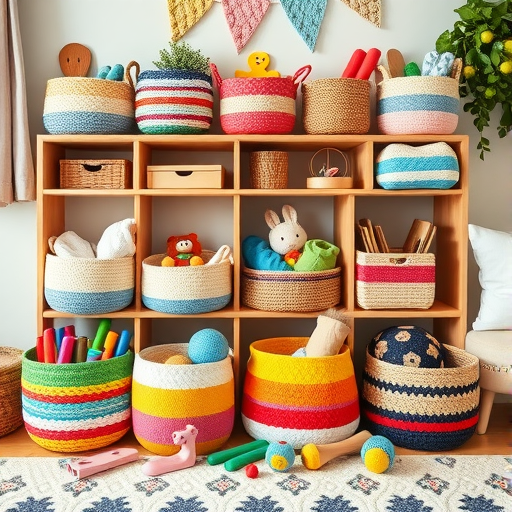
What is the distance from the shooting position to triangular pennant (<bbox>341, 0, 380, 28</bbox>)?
7.33 ft

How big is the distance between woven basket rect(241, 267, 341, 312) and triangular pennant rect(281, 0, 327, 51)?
941mm

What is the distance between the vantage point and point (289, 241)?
6.82 ft

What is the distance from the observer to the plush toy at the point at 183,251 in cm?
202

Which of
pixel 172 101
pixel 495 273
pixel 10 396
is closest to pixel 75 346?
pixel 10 396

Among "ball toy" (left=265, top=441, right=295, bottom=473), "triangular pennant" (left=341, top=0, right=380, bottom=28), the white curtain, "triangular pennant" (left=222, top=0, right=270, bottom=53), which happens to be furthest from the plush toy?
"triangular pennant" (left=341, top=0, right=380, bottom=28)

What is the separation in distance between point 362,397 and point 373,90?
1.17 m

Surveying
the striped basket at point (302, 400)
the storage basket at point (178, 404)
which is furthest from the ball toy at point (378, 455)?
the storage basket at point (178, 404)

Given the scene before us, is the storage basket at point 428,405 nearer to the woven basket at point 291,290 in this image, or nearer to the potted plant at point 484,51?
the woven basket at point 291,290

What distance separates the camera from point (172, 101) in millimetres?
1992

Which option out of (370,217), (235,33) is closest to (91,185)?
(235,33)

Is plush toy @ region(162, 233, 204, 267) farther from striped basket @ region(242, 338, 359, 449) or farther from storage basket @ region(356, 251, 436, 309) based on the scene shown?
storage basket @ region(356, 251, 436, 309)

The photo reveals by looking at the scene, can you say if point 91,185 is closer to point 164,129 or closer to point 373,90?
point 164,129

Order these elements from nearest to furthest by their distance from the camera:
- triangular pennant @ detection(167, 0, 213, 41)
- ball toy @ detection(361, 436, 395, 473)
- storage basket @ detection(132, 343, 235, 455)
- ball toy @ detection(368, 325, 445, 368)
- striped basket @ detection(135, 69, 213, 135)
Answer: ball toy @ detection(361, 436, 395, 473)
storage basket @ detection(132, 343, 235, 455)
ball toy @ detection(368, 325, 445, 368)
striped basket @ detection(135, 69, 213, 135)
triangular pennant @ detection(167, 0, 213, 41)

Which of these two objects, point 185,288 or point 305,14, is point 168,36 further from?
point 185,288
